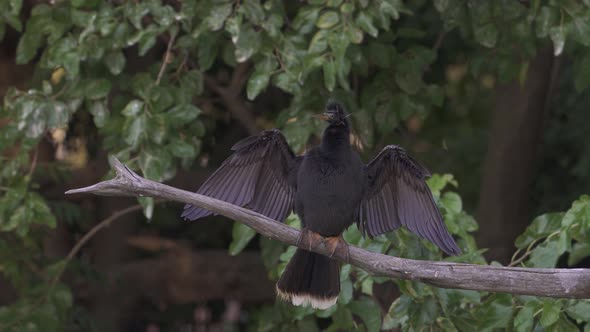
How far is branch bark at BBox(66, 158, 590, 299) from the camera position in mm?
2965

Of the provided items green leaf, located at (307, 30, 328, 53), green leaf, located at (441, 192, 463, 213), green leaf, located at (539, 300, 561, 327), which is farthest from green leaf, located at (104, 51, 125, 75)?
green leaf, located at (539, 300, 561, 327)

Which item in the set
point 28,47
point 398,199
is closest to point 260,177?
point 398,199

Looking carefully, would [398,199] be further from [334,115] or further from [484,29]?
[484,29]

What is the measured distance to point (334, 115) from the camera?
11.7ft

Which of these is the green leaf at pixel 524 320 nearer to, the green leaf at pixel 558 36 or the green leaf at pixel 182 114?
the green leaf at pixel 558 36

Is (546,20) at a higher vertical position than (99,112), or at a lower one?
higher

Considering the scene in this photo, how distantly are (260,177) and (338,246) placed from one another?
0.44 m

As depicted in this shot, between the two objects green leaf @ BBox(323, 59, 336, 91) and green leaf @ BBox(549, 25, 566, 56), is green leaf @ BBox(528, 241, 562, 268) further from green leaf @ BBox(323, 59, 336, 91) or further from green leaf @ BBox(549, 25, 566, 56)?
green leaf @ BBox(323, 59, 336, 91)

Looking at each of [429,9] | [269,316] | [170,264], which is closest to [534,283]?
[269,316]

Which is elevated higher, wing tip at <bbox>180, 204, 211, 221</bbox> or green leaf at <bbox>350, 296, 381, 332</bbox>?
wing tip at <bbox>180, 204, 211, 221</bbox>

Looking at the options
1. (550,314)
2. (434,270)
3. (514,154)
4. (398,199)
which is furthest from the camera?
(514,154)

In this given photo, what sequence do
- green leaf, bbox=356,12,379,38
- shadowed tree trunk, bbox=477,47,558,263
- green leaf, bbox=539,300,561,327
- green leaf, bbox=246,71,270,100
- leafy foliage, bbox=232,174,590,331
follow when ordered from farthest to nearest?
shadowed tree trunk, bbox=477,47,558,263, green leaf, bbox=246,71,270,100, green leaf, bbox=356,12,379,38, leafy foliage, bbox=232,174,590,331, green leaf, bbox=539,300,561,327

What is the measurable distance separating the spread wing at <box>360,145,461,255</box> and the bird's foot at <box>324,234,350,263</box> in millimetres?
154

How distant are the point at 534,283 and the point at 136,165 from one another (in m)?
1.67
